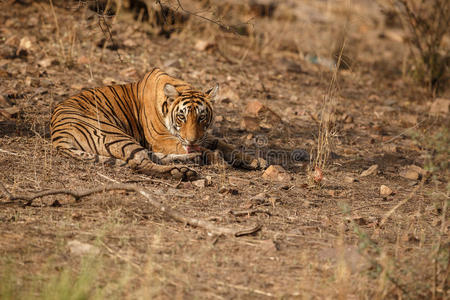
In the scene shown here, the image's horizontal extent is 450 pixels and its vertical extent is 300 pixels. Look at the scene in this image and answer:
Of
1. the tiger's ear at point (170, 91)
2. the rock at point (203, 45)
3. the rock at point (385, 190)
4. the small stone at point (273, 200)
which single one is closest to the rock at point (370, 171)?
the rock at point (385, 190)

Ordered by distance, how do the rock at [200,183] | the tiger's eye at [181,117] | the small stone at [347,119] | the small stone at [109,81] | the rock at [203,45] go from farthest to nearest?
the rock at [203,45] < the small stone at [347,119] < the small stone at [109,81] < the tiger's eye at [181,117] < the rock at [200,183]

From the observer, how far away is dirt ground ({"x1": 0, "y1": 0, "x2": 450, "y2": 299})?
3238mm

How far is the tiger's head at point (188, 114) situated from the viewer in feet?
18.4

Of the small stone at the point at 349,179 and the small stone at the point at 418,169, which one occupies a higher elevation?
the small stone at the point at 349,179

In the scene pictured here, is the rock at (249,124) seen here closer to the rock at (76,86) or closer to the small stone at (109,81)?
the small stone at (109,81)

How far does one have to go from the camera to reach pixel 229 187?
16.3 feet

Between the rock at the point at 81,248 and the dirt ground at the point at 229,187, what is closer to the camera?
the dirt ground at the point at 229,187

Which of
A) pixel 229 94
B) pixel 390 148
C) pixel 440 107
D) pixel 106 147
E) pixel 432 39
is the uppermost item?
pixel 432 39

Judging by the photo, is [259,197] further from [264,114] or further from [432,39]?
[432,39]

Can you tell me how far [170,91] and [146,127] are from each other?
640 millimetres

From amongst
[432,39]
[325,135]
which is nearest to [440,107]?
[432,39]

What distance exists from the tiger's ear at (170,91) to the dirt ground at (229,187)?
2.23 feet

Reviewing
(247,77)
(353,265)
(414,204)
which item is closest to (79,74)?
(247,77)

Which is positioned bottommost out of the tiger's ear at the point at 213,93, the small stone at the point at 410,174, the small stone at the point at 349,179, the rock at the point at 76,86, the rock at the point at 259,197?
the small stone at the point at 410,174
